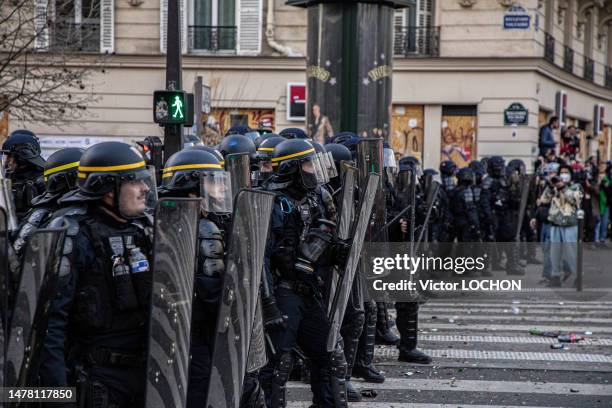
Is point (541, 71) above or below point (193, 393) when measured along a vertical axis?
above

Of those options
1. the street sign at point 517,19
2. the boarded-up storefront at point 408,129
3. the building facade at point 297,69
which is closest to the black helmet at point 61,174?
the building facade at point 297,69

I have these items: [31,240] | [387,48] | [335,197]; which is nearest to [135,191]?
[31,240]

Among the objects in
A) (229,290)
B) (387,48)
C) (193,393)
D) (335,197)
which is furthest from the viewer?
(387,48)

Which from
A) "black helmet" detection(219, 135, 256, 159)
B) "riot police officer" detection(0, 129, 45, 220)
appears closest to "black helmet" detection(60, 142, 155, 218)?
"riot police officer" detection(0, 129, 45, 220)

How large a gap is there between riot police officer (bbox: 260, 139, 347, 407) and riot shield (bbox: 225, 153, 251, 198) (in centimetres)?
18

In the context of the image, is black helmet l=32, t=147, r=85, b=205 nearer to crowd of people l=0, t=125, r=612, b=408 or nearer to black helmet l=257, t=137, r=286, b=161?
crowd of people l=0, t=125, r=612, b=408

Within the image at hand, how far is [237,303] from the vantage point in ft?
14.7

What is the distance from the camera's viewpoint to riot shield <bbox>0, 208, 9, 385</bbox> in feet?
10.9

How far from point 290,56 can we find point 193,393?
2040 centimetres

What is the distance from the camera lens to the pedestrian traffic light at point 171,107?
485 inches

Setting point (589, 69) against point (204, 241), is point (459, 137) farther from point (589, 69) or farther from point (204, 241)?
point (204, 241)

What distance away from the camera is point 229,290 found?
4.40 m

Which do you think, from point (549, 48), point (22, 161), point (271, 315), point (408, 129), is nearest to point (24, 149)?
point (22, 161)

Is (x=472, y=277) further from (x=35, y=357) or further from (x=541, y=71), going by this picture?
(x=35, y=357)
